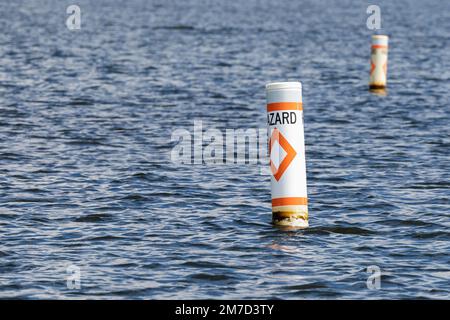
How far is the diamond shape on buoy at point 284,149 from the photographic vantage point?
13305 millimetres

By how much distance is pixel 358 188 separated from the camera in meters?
17.4

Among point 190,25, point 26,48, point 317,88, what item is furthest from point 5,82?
point 190,25

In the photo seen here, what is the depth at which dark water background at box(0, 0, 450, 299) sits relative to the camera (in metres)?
12.0

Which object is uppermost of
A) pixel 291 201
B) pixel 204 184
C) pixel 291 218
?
pixel 204 184

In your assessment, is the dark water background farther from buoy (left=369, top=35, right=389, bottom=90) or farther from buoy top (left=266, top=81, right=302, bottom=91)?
buoy top (left=266, top=81, right=302, bottom=91)

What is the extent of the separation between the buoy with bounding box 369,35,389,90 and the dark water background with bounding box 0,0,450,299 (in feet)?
2.18

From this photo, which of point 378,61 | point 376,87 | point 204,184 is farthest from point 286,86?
point 376,87

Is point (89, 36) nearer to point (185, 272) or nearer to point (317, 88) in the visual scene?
point (317, 88)

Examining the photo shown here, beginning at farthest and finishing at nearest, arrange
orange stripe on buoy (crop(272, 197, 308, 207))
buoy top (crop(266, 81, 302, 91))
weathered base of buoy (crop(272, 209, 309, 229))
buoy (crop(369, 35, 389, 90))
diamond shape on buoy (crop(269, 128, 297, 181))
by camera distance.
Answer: buoy (crop(369, 35, 389, 90)) → weathered base of buoy (crop(272, 209, 309, 229)) → orange stripe on buoy (crop(272, 197, 308, 207)) → diamond shape on buoy (crop(269, 128, 297, 181)) → buoy top (crop(266, 81, 302, 91))

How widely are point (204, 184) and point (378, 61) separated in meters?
14.3

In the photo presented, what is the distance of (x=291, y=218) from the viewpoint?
547 inches

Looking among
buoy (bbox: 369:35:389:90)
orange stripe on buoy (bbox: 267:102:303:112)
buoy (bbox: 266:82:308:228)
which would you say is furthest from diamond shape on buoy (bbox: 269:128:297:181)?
buoy (bbox: 369:35:389:90)

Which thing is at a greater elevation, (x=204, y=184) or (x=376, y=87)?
(x=376, y=87)

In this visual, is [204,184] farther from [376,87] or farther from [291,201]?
[376,87]
